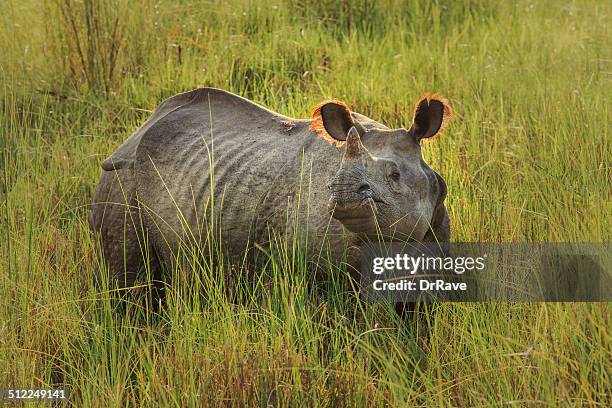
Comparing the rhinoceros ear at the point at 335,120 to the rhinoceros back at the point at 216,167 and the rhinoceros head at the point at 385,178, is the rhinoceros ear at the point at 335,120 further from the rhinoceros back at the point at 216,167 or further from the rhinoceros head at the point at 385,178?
the rhinoceros back at the point at 216,167

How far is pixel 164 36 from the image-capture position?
7.38m

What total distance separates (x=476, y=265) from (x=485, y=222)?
1.58 feet

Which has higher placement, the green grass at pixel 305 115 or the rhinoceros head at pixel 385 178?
the rhinoceros head at pixel 385 178

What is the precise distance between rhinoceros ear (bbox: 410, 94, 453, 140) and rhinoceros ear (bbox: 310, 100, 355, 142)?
10.3 inches

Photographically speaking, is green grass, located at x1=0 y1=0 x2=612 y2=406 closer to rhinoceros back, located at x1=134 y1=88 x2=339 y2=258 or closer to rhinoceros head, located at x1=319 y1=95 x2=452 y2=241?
rhinoceros back, located at x1=134 y1=88 x2=339 y2=258

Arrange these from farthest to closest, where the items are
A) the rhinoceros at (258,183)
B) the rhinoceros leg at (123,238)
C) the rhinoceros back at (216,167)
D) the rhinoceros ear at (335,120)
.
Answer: the rhinoceros leg at (123,238) → the rhinoceros back at (216,167) → the rhinoceros ear at (335,120) → the rhinoceros at (258,183)

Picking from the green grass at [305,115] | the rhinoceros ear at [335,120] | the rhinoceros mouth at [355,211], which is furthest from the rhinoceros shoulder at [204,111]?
the rhinoceros mouth at [355,211]

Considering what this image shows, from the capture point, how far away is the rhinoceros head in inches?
136

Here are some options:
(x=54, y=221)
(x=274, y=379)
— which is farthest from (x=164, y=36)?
(x=274, y=379)

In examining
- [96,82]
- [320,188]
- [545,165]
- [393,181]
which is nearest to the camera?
[393,181]

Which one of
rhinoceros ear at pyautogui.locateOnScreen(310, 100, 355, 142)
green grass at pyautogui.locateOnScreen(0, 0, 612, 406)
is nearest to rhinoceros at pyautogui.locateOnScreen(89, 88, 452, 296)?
rhinoceros ear at pyautogui.locateOnScreen(310, 100, 355, 142)

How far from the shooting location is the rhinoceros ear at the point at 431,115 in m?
3.92

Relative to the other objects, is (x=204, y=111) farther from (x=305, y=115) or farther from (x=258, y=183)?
(x=305, y=115)

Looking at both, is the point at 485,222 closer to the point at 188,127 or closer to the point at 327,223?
the point at 327,223
